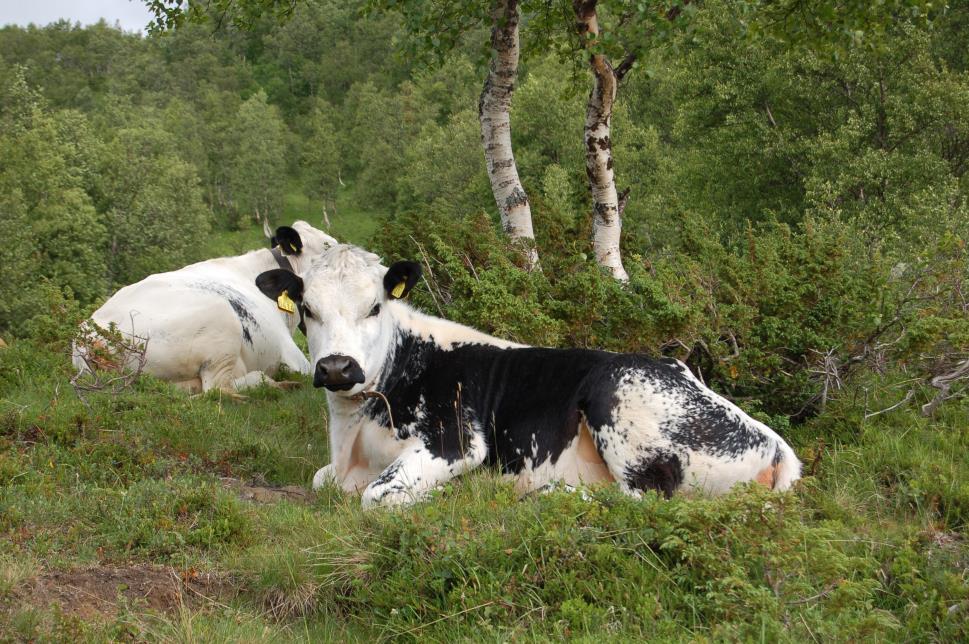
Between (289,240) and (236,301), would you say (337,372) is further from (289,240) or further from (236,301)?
(236,301)

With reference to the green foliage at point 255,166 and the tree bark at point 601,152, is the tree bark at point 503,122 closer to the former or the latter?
the tree bark at point 601,152

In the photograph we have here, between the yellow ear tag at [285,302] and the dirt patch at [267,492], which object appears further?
the yellow ear tag at [285,302]

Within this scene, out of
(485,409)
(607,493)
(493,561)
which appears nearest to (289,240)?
(485,409)

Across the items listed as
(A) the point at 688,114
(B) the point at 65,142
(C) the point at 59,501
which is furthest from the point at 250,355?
(B) the point at 65,142

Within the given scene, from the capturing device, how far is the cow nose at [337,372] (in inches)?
270

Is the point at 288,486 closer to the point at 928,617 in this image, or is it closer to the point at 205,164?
the point at 928,617

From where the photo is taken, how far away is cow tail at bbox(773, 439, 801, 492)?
6599mm

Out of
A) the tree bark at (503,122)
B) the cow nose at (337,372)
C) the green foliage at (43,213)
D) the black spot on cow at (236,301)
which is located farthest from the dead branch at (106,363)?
the green foliage at (43,213)

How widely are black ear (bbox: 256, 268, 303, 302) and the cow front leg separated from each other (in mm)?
1663

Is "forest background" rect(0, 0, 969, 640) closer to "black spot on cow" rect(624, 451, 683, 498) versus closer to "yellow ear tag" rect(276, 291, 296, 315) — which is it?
"black spot on cow" rect(624, 451, 683, 498)

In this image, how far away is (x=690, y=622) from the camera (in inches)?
173

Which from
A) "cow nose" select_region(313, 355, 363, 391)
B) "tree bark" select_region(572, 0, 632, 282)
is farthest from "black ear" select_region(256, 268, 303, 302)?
"tree bark" select_region(572, 0, 632, 282)

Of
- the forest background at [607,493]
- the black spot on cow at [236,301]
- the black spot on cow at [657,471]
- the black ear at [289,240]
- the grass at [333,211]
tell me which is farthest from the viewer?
the grass at [333,211]

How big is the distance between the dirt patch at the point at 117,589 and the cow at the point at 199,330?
554 centimetres
